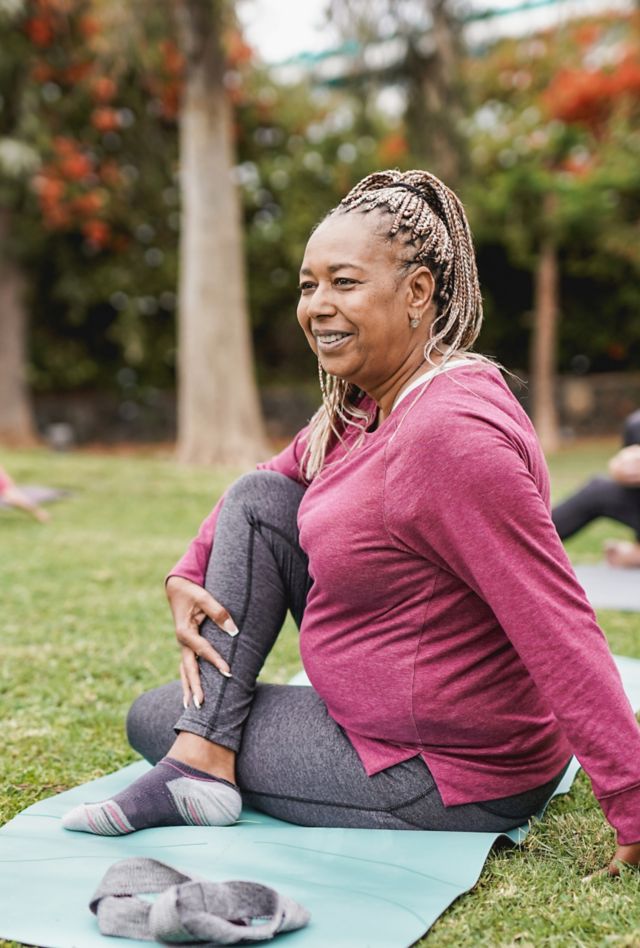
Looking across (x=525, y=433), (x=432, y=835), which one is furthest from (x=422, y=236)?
(x=432, y=835)

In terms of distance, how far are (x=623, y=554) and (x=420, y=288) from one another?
3.65m

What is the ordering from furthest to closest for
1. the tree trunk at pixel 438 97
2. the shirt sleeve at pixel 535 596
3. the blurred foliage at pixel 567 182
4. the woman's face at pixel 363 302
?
the blurred foliage at pixel 567 182 < the tree trunk at pixel 438 97 < the woman's face at pixel 363 302 < the shirt sleeve at pixel 535 596

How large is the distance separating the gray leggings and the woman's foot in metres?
3.27

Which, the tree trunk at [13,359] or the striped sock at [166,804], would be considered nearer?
the striped sock at [166,804]

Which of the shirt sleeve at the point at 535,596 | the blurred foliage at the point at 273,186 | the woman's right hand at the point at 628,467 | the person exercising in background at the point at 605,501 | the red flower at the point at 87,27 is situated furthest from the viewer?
the blurred foliage at the point at 273,186

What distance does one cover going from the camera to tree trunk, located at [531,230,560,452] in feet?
51.0

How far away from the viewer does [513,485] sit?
1789 mm

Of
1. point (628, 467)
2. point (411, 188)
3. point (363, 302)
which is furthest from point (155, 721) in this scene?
point (628, 467)

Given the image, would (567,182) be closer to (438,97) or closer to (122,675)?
(438,97)

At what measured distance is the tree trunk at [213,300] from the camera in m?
11.1

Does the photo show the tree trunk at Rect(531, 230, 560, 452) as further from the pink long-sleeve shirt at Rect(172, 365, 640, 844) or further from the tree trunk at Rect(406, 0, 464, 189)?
the pink long-sleeve shirt at Rect(172, 365, 640, 844)

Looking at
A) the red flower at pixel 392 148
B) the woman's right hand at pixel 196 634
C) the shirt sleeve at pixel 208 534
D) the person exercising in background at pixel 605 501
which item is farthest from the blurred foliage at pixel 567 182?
the woman's right hand at pixel 196 634

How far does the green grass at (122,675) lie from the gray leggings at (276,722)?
0.67 ft

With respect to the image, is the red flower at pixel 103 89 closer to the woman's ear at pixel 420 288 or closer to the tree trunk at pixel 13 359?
the tree trunk at pixel 13 359
